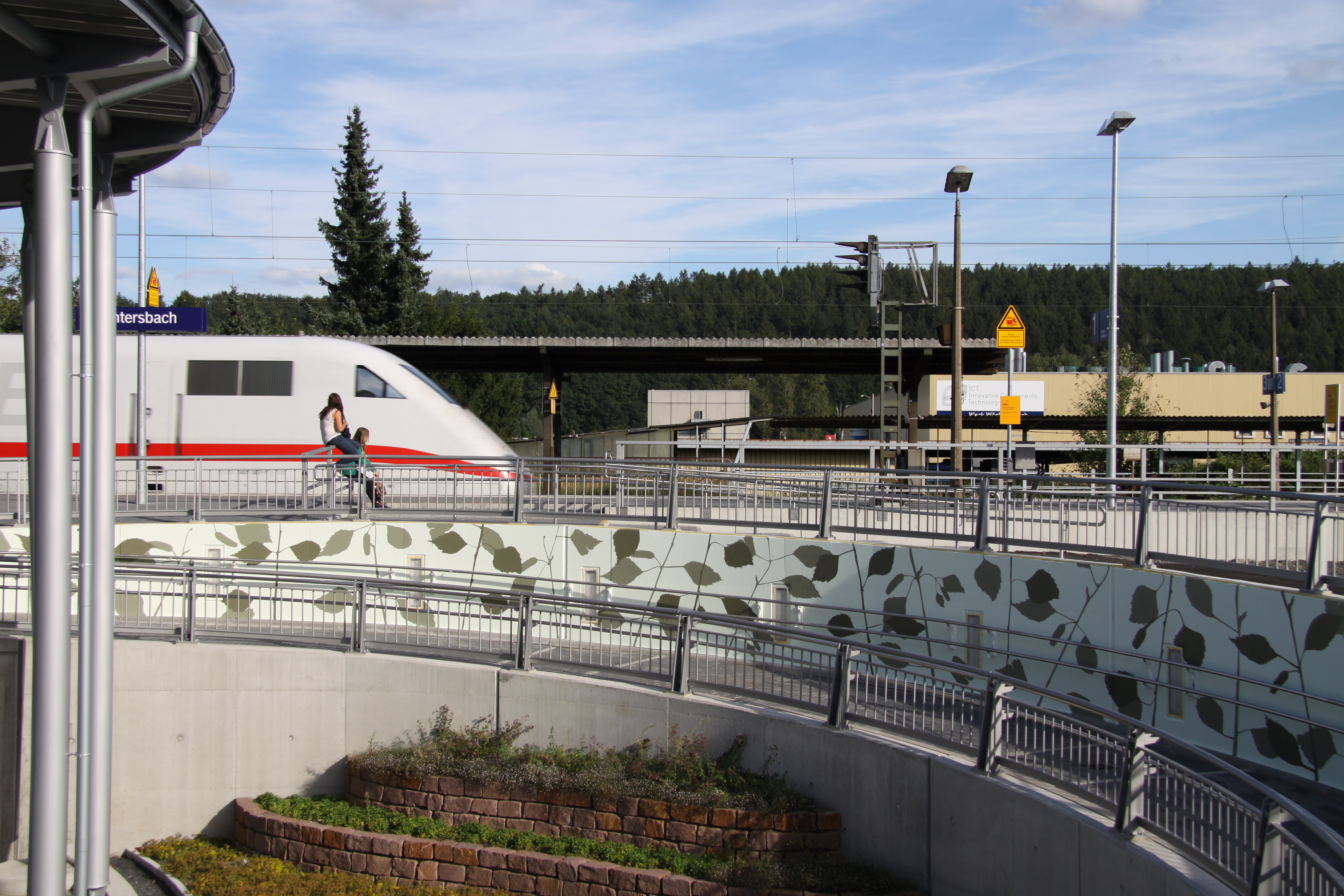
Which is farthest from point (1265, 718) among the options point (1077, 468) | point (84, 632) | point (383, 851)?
point (1077, 468)

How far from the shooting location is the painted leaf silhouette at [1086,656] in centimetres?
1014

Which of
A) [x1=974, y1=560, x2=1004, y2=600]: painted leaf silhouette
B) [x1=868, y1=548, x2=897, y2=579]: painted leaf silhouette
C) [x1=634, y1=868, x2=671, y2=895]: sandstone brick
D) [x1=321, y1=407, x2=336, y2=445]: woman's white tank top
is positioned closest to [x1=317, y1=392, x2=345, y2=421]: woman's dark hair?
[x1=321, y1=407, x2=336, y2=445]: woman's white tank top

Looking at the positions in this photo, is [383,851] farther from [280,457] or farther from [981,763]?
[280,457]

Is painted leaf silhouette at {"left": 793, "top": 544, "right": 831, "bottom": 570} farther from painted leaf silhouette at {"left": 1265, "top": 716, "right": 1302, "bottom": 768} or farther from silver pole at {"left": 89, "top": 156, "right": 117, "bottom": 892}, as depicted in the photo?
silver pole at {"left": 89, "top": 156, "right": 117, "bottom": 892}

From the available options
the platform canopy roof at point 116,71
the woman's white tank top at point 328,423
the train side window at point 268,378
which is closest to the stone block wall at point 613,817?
the platform canopy roof at point 116,71

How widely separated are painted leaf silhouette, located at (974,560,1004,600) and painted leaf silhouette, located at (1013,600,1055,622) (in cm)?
28

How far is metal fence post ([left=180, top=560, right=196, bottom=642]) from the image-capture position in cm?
1148

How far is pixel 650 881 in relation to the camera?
8570 millimetres

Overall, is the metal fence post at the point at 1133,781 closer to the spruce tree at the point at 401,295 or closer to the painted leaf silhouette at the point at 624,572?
the painted leaf silhouette at the point at 624,572

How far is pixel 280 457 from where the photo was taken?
1426 centimetres

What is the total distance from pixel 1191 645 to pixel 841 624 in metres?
4.15

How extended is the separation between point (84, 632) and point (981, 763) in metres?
6.60

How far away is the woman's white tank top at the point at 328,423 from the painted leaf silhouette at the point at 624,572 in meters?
5.93

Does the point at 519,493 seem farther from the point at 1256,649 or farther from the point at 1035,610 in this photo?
the point at 1256,649
